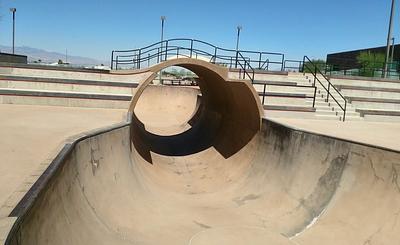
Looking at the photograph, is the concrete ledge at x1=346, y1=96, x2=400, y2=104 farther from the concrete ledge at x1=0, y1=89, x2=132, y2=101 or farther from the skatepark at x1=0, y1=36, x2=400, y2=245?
the concrete ledge at x1=0, y1=89, x2=132, y2=101

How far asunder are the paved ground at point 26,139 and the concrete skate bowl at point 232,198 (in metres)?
0.41

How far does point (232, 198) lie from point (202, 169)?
11.7ft

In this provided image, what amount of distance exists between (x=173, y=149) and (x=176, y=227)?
28.9 feet

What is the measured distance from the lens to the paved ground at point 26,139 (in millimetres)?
4707

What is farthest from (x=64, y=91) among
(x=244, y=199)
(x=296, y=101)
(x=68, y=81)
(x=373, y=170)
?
(x=373, y=170)

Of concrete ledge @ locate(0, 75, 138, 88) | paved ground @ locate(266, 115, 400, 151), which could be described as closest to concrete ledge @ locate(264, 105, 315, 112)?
paved ground @ locate(266, 115, 400, 151)

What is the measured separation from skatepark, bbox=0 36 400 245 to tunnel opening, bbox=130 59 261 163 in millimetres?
106

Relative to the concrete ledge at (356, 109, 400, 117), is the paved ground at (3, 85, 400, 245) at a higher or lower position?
lower

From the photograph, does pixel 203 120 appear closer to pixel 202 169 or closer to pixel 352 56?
pixel 202 169

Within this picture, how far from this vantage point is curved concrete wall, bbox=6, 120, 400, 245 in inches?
204

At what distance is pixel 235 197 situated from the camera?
1090 cm

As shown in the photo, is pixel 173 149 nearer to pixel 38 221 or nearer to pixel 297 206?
pixel 297 206

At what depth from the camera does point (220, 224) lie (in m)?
8.95

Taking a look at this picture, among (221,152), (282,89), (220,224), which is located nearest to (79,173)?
(220,224)
